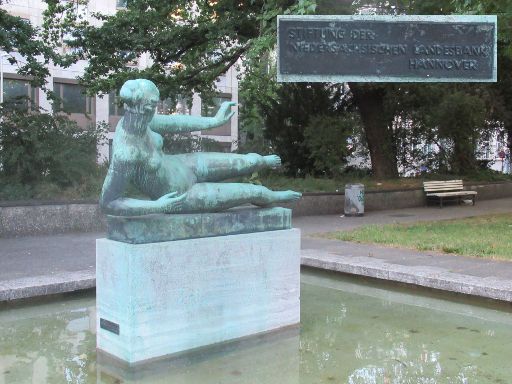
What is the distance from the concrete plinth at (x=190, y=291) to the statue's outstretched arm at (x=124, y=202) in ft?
0.74

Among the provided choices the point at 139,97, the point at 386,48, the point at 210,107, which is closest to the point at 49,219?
the point at 386,48

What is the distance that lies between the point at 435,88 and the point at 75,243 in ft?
48.2

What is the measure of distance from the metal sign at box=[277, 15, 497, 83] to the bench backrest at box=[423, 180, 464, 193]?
36.5 feet

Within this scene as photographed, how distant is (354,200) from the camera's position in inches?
587

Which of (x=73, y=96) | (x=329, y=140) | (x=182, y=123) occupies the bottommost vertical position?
(x=182, y=123)

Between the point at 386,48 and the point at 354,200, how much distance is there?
8272mm

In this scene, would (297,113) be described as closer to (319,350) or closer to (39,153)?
(39,153)

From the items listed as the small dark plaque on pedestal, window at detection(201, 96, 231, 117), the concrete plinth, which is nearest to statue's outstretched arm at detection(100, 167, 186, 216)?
the concrete plinth

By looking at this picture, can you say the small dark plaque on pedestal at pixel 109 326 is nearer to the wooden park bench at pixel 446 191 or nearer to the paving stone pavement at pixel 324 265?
the paving stone pavement at pixel 324 265

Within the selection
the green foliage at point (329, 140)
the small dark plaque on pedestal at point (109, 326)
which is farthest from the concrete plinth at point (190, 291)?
the green foliage at point (329, 140)

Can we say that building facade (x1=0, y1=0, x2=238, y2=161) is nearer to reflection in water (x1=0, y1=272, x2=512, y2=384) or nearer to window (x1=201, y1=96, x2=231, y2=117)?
window (x1=201, y1=96, x2=231, y2=117)

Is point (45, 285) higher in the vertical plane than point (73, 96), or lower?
lower

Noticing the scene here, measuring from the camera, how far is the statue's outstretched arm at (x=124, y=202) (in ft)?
13.3

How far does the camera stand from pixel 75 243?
1020 centimetres
